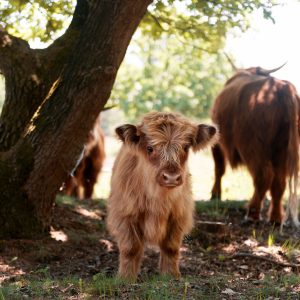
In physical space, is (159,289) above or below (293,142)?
below

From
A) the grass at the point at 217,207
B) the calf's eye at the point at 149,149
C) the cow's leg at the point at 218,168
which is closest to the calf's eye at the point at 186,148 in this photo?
the calf's eye at the point at 149,149

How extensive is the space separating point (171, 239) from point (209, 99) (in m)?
23.6

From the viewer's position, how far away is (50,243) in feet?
19.8

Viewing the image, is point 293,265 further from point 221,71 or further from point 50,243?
point 221,71

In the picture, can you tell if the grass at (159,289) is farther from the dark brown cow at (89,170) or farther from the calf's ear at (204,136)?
the dark brown cow at (89,170)

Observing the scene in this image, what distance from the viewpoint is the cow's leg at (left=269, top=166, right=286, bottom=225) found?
7.60 m

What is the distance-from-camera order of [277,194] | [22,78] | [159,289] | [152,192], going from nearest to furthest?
[159,289], [152,192], [22,78], [277,194]

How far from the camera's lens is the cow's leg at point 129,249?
16.6ft

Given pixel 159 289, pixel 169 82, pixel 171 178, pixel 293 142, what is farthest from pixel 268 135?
pixel 169 82

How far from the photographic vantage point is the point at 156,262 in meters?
6.22

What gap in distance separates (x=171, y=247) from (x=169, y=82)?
22.6 metres

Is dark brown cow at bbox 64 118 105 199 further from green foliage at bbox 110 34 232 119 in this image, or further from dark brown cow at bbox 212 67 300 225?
green foliage at bbox 110 34 232 119

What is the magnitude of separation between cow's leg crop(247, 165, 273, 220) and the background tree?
2.60 m

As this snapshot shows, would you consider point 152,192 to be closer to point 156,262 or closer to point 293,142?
point 156,262
